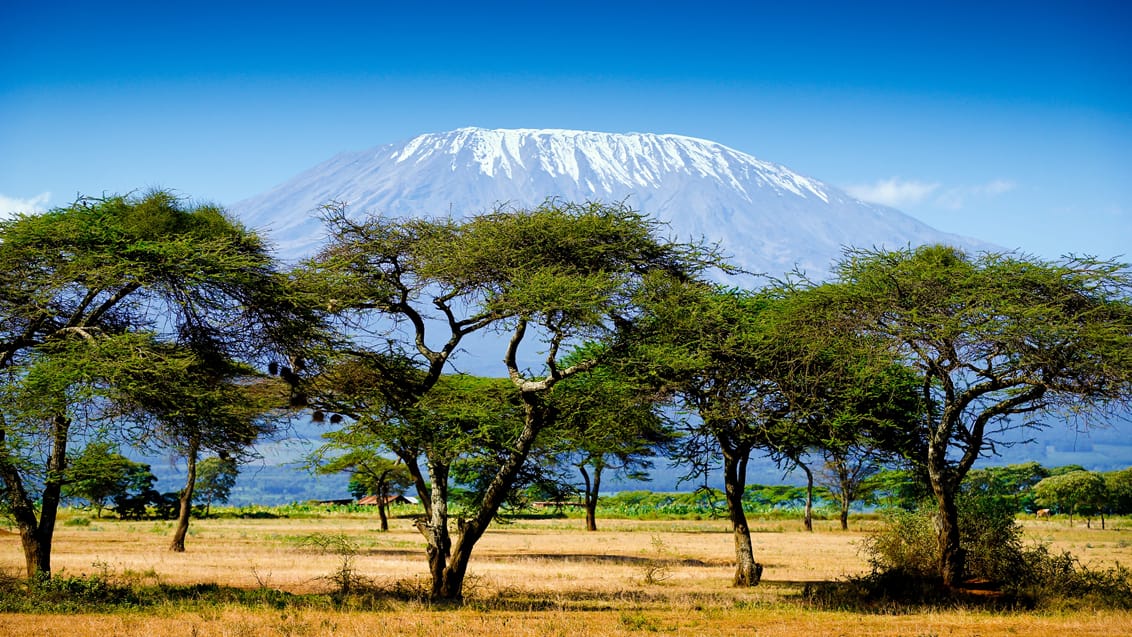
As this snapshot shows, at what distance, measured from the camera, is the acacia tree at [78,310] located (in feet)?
58.5

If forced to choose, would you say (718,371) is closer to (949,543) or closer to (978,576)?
(949,543)

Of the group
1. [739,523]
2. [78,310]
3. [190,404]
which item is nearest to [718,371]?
[739,523]

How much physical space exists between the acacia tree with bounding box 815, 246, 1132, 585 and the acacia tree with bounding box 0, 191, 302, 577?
43.5 feet

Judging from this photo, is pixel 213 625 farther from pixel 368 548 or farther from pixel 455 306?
pixel 368 548

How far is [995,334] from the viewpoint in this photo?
20.4m

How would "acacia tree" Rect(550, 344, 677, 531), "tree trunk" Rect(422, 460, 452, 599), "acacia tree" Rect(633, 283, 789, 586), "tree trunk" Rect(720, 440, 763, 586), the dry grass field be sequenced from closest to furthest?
1. the dry grass field
2. "tree trunk" Rect(422, 460, 452, 599)
3. "acacia tree" Rect(550, 344, 677, 531)
4. "acacia tree" Rect(633, 283, 789, 586)
5. "tree trunk" Rect(720, 440, 763, 586)

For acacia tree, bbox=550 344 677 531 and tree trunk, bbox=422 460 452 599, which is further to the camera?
acacia tree, bbox=550 344 677 531

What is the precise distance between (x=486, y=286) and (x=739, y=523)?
978 centimetres

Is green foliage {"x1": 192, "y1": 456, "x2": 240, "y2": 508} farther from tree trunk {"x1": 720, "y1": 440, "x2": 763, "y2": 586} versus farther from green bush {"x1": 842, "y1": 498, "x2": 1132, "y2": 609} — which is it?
green bush {"x1": 842, "y1": 498, "x2": 1132, "y2": 609}

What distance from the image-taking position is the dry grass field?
1598 cm

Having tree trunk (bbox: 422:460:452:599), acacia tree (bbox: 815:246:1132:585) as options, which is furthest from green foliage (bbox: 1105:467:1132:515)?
tree trunk (bbox: 422:460:452:599)

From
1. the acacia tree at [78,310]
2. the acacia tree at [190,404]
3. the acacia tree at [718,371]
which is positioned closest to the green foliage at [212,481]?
the acacia tree at [190,404]

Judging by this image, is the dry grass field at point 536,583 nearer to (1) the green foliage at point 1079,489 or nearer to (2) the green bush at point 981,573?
(2) the green bush at point 981,573

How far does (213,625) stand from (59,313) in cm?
797
